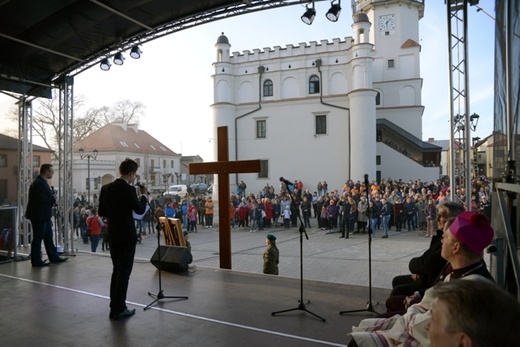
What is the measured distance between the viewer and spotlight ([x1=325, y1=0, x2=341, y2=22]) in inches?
303

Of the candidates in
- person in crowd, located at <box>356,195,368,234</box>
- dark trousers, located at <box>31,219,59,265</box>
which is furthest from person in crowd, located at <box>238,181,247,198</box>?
dark trousers, located at <box>31,219,59,265</box>

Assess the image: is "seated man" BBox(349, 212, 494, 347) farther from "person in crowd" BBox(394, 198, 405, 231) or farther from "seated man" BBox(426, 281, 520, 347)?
"person in crowd" BBox(394, 198, 405, 231)

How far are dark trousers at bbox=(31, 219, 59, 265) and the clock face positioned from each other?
36.9m

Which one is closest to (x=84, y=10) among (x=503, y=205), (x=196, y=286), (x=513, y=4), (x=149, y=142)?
(x=196, y=286)

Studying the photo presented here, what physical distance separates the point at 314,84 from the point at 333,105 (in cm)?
283

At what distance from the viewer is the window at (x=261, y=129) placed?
34594 millimetres

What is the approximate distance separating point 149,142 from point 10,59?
2031 inches

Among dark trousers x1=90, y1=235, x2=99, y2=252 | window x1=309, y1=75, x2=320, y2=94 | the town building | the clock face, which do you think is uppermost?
the clock face

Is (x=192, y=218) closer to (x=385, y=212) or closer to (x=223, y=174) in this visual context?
(x=385, y=212)

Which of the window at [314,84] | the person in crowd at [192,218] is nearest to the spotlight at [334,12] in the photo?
the person in crowd at [192,218]

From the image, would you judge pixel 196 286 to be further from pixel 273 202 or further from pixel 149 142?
pixel 149 142

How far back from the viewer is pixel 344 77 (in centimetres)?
3266

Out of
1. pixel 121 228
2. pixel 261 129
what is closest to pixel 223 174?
pixel 121 228

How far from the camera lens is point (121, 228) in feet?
16.0
